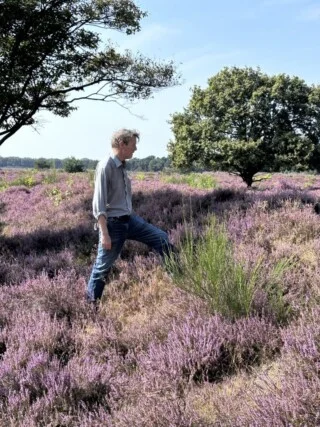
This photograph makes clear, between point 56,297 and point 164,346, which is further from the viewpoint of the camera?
point 56,297

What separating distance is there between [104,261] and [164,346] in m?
1.65

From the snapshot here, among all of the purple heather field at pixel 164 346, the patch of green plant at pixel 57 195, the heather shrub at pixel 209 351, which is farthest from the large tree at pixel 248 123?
the heather shrub at pixel 209 351

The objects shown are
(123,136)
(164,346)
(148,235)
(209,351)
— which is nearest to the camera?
(209,351)

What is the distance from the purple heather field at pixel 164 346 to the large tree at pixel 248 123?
27.1 metres

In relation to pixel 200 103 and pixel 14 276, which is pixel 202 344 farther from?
pixel 200 103

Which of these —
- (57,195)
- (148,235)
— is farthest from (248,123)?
(148,235)

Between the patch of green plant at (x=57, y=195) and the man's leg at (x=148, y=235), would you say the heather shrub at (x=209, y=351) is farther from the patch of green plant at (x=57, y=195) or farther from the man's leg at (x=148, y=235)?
the patch of green plant at (x=57, y=195)

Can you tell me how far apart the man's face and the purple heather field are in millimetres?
1251

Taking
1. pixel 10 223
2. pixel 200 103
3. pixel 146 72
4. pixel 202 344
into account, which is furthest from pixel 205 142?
pixel 202 344

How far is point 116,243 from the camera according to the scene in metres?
4.62

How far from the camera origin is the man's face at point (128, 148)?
180 inches

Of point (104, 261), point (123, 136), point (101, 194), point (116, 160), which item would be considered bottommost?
point (104, 261)

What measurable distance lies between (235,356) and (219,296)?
1.84ft

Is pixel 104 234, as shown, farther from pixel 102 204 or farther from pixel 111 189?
pixel 111 189
